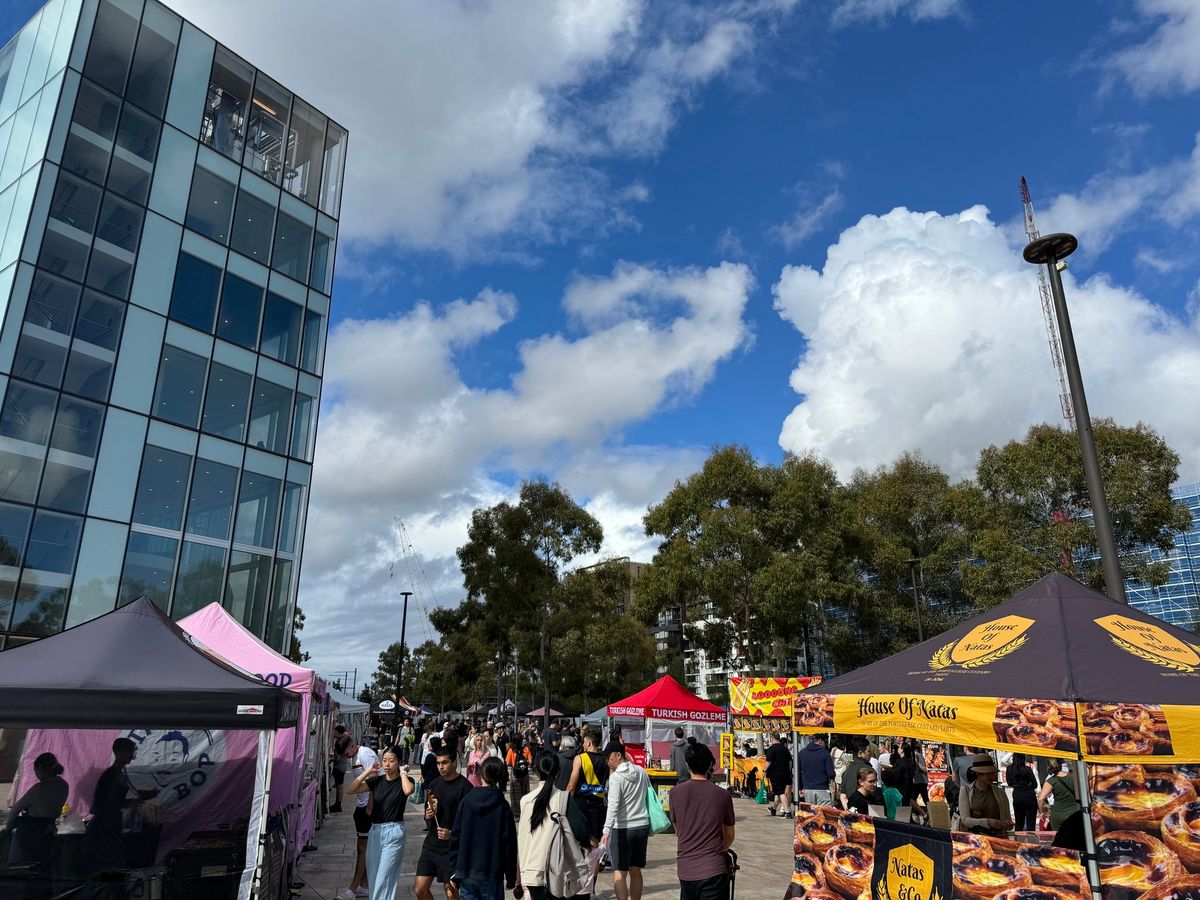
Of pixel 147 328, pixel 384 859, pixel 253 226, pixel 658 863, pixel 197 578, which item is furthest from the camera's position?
pixel 253 226

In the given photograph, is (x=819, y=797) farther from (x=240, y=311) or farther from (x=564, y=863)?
(x=240, y=311)

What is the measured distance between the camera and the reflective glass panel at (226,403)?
68.9 ft

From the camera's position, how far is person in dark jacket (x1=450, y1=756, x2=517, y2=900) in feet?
18.2

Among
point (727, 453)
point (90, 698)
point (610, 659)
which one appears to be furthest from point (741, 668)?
point (90, 698)

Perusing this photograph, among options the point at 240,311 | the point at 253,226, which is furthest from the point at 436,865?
the point at 253,226

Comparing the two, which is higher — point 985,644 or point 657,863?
point 985,644

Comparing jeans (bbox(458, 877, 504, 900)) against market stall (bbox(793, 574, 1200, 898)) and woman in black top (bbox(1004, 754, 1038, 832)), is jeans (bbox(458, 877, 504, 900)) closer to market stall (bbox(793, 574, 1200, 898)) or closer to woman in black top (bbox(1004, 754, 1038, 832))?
market stall (bbox(793, 574, 1200, 898))

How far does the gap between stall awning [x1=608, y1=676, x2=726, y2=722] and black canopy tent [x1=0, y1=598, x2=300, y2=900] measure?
1293cm

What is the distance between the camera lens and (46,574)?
1711 cm

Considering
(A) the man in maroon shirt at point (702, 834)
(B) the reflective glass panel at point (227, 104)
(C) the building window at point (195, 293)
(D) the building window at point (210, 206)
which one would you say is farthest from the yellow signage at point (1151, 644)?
(B) the reflective glass panel at point (227, 104)

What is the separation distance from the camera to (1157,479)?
27688mm

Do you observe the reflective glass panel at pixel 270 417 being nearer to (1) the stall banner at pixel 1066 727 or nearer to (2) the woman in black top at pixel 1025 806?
(2) the woman in black top at pixel 1025 806

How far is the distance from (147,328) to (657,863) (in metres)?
17.8

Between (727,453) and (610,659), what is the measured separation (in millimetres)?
10831
